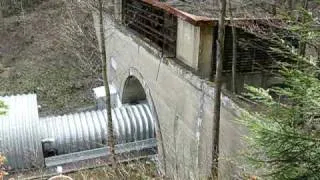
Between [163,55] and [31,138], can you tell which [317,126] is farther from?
[31,138]

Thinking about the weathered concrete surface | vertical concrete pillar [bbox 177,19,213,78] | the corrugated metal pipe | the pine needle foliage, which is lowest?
the corrugated metal pipe

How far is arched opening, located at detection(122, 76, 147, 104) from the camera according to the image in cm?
2043

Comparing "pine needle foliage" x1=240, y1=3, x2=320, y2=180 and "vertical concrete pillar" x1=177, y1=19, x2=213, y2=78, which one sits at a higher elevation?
"pine needle foliage" x1=240, y1=3, x2=320, y2=180

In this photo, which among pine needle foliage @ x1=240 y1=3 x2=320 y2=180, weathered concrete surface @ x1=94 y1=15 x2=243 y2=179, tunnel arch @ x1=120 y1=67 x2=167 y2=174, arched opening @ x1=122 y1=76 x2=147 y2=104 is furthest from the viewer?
arched opening @ x1=122 y1=76 x2=147 y2=104

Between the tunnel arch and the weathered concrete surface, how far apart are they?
38 mm

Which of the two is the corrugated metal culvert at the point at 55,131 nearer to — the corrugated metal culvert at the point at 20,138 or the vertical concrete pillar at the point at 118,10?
the corrugated metal culvert at the point at 20,138

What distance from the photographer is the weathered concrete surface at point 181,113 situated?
10773 mm

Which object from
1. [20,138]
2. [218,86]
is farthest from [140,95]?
[218,86]

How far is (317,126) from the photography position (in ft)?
14.2

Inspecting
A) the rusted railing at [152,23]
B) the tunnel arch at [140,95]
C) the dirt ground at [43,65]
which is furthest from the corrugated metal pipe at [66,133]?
the dirt ground at [43,65]

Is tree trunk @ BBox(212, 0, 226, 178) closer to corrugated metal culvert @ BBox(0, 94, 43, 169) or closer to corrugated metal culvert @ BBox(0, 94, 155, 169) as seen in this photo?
corrugated metal culvert @ BBox(0, 94, 155, 169)

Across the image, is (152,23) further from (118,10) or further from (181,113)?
(181,113)

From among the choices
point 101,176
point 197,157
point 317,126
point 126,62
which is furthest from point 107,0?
point 317,126

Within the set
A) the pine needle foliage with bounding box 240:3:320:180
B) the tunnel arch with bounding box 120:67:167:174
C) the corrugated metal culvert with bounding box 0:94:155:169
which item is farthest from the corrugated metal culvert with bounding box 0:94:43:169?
the pine needle foliage with bounding box 240:3:320:180
